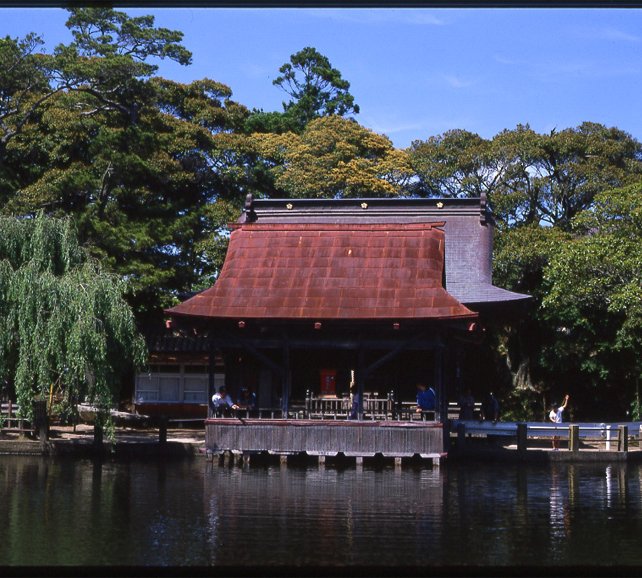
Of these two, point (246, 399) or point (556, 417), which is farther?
point (556, 417)

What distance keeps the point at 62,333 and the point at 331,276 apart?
6621 millimetres

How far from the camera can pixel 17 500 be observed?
1741 centimetres

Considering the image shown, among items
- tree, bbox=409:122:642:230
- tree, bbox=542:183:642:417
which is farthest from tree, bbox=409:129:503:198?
tree, bbox=542:183:642:417

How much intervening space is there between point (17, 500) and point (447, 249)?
17497 millimetres

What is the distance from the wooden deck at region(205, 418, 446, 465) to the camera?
79.2ft

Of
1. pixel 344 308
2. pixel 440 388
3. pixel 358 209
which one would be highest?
pixel 358 209

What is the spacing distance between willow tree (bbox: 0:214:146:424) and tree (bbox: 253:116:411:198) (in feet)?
56.0

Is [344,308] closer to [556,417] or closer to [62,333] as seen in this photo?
[62,333]

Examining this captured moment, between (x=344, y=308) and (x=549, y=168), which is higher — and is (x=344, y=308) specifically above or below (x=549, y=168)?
below

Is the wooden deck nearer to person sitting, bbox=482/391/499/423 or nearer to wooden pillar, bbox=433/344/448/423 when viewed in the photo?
wooden pillar, bbox=433/344/448/423

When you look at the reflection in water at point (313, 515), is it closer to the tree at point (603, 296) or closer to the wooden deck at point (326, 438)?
the wooden deck at point (326, 438)

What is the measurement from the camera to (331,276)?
25.6 meters

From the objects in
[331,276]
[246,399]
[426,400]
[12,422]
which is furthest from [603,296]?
[12,422]

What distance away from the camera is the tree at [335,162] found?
4075 cm
